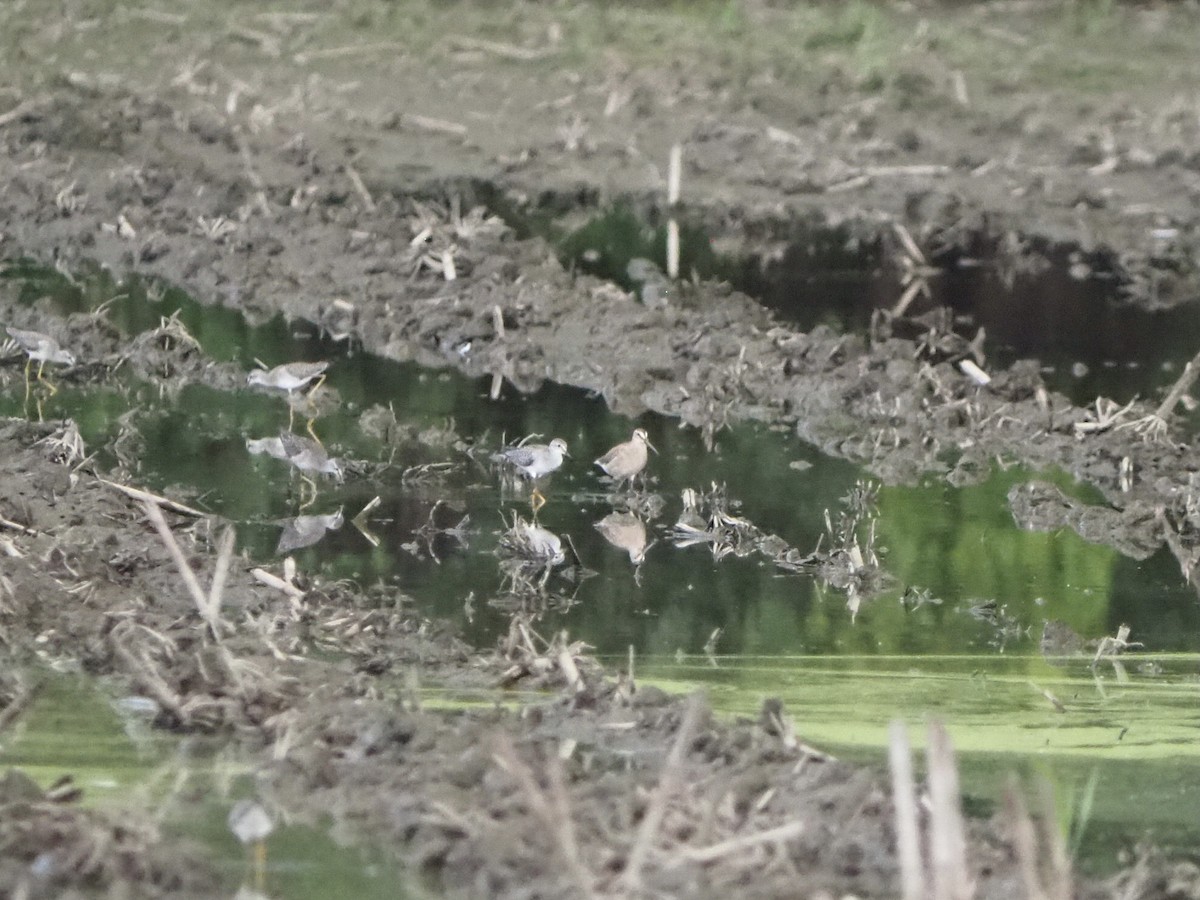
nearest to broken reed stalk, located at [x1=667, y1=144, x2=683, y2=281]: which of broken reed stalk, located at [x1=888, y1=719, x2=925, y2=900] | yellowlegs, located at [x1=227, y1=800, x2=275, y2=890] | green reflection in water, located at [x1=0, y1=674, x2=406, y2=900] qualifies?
green reflection in water, located at [x1=0, y1=674, x2=406, y2=900]

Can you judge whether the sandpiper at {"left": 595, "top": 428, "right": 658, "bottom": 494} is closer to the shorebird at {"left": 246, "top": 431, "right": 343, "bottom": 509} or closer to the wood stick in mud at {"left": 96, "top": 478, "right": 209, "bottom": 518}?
the shorebird at {"left": 246, "top": 431, "right": 343, "bottom": 509}

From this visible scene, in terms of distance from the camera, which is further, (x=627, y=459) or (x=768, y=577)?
(x=627, y=459)

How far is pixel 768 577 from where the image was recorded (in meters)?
7.61

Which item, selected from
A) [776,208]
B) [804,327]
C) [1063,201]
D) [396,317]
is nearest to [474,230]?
[396,317]

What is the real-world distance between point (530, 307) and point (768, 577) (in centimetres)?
392

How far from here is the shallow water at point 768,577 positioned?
6.32 m

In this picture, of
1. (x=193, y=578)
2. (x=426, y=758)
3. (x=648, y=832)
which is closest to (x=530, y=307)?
(x=193, y=578)

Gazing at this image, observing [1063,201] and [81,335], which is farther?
[1063,201]

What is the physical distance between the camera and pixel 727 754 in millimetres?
Answer: 5426

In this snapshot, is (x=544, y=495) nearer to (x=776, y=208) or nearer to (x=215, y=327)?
(x=215, y=327)

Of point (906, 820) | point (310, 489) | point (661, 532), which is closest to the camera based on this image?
point (906, 820)

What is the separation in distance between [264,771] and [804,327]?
6709 millimetres

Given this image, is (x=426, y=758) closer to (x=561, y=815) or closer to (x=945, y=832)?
(x=561, y=815)

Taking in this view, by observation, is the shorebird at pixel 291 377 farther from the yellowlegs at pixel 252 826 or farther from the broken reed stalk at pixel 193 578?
the yellowlegs at pixel 252 826
